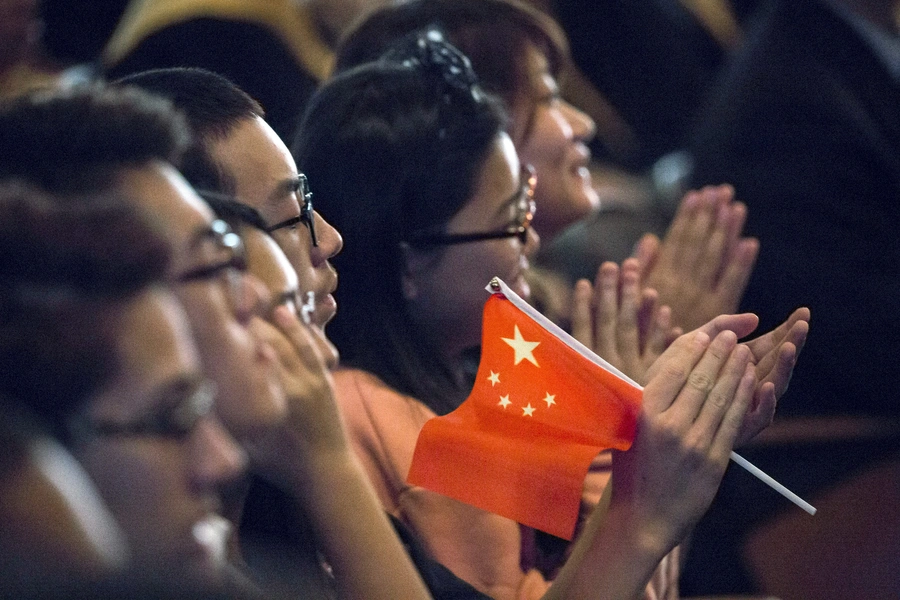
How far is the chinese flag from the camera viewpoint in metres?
1.06

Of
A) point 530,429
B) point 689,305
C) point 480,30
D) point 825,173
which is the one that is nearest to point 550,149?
point 480,30

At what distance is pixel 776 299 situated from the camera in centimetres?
213

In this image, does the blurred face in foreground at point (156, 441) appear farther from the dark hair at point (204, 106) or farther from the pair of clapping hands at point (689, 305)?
the pair of clapping hands at point (689, 305)

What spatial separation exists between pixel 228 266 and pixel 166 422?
0.52 ft

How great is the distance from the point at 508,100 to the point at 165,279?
117 centimetres

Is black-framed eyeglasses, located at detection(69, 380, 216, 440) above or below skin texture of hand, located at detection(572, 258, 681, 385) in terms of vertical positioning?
above

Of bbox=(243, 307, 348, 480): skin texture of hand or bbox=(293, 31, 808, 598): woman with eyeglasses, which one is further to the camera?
bbox=(293, 31, 808, 598): woman with eyeglasses

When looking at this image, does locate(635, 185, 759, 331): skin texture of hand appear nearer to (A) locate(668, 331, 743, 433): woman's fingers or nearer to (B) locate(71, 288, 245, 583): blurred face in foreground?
(A) locate(668, 331, 743, 433): woman's fingers

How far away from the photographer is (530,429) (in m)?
1.08

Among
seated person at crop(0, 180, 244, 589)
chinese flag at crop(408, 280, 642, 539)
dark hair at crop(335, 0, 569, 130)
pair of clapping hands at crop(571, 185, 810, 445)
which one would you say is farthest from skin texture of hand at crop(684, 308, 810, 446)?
dark hair at crop(335, 0, 569, 130)

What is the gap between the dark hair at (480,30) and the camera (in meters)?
1.79

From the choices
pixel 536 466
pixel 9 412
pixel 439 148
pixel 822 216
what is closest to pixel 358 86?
pixel 439 148

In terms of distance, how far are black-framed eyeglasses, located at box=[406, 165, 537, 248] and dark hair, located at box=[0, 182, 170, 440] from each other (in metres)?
0.64

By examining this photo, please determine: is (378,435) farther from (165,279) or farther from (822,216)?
(822,216)
